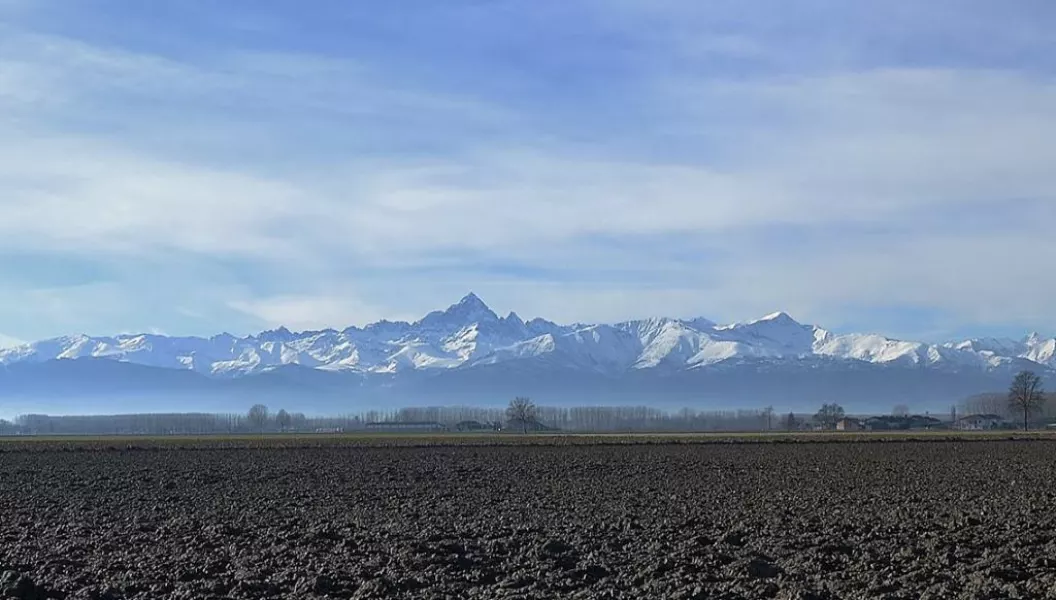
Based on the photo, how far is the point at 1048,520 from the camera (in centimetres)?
2667

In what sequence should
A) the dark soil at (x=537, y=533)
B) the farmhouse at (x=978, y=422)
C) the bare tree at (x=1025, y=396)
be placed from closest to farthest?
the dark soil at (x=537, y=533)
the bare tree at (x=1025, y=396)
the farmhouse at (x=978, y=422)

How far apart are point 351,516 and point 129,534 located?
17.6 feet

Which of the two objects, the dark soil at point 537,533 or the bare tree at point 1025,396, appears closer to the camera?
the dark soil at point 537,533

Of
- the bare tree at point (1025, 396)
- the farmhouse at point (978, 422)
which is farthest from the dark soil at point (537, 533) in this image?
the farmhouse at point (978, 422)

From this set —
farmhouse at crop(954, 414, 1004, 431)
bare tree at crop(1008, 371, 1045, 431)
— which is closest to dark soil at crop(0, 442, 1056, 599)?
bare tree at crop(1008, 371, 1045, 431)

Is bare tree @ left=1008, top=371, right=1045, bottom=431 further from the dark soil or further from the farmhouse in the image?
the dark soil

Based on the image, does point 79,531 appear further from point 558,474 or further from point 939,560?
point 558,474

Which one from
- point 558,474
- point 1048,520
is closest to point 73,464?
point 558,474

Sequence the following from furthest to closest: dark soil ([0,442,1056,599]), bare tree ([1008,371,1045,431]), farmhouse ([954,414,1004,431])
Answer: farmhouse ([954,414,1004,431])
bare tree ([1008,371,1045,431])
dark soil ([0,442,1056,599])

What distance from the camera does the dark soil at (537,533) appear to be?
19.3m

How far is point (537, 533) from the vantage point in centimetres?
2542

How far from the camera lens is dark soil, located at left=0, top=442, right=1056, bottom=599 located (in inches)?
760

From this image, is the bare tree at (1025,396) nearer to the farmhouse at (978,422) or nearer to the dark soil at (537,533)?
the farmhouse at (978,422)

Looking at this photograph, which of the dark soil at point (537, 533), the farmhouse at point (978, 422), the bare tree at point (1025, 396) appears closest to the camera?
the dark soil at point (537, 533)
